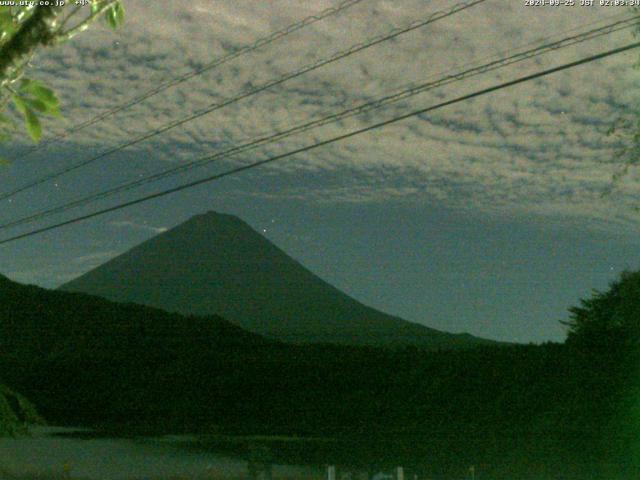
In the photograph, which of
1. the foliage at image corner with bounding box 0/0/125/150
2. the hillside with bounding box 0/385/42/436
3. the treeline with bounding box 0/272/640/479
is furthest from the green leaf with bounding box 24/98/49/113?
the treeline with bounding box 0/272/640/479

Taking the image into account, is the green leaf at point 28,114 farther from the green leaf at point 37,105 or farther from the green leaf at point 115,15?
the green leaf at point 115,15

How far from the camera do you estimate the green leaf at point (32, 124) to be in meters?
2.29

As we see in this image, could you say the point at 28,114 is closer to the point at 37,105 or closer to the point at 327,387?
the point at 37,105

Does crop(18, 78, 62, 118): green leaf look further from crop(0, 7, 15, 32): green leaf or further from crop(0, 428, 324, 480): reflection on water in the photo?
crop(0, 428, 324, 480): reflection on water

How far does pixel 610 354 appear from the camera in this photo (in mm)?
21969

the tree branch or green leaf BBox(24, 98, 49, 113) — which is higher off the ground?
the tree branch

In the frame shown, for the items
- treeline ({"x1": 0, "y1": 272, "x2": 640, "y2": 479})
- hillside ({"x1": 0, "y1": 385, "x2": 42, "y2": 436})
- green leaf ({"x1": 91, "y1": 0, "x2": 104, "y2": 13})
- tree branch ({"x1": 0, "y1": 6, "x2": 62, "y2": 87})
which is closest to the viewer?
tree branch ({"x1": 0, "y1": 6, "x2": 62, "y2": 87})

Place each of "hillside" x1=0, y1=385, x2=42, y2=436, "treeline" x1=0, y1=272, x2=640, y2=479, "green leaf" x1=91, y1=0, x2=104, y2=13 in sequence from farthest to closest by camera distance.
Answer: "treeline" x1=0, y1=272, x2=640, y2=479 → "hillside" x1=0, y1=385, x2=42, y2=436 → "green leaf" x1=91, y1=0, x2=104, y2=13

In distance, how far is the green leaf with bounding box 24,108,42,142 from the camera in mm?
2295

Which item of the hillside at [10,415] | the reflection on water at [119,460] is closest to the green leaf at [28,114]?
the hillside at [10,415]

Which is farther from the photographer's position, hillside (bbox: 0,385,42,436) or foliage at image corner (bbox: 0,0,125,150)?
hillside (bbox: 0,385,42,436)

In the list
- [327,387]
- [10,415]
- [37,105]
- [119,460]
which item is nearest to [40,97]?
[37,105]

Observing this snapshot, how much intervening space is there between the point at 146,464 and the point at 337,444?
551cm

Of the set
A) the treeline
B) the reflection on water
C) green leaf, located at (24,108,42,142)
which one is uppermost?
green leaf, located at (24,108,42,142)
